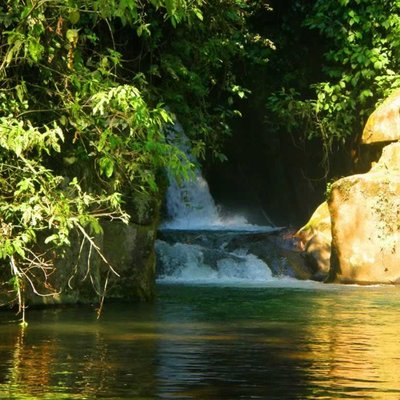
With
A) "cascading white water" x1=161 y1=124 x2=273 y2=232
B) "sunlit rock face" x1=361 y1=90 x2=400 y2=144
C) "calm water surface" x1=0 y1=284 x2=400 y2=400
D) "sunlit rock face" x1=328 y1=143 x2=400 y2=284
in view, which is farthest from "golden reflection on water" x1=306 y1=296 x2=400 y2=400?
"cascading white water" x1=161 y1=124 x2=273 y2=232

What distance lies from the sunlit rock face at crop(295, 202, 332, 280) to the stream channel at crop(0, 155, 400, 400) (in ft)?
7.90

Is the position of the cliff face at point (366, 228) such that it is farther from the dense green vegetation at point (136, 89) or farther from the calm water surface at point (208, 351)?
the calm water surface at point (208, 351)

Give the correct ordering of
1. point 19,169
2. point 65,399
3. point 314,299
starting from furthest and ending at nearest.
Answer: point 314,299, point 19,169, point 65,399

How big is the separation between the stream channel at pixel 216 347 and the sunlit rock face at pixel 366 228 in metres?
1.21

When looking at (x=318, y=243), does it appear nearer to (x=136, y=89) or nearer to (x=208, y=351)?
(x=136, y=89)

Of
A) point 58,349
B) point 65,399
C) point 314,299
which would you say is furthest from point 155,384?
point 314,299

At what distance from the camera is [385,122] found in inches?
991

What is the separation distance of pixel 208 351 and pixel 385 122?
14220 millimetres

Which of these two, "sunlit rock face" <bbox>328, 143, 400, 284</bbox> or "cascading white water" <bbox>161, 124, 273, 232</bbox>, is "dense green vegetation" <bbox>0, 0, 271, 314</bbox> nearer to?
"sunlit rock face" <bbox>328, 143, 400, 284</bbox>

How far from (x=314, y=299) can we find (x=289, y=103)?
30.1 ft

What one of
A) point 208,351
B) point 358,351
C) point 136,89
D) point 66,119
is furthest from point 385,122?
point 208,351

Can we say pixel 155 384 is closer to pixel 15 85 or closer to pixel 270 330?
pixel 270 330

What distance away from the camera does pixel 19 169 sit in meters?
13.6

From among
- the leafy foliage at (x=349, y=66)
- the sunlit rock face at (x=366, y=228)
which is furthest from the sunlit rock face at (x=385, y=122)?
the sunlit rock face at (x=366, y=228)
